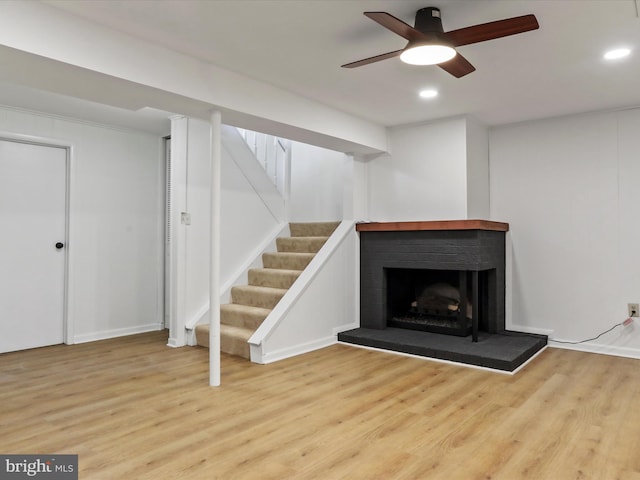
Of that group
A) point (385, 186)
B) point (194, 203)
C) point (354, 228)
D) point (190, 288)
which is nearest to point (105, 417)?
point (190, 288)

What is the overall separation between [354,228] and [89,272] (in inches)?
111

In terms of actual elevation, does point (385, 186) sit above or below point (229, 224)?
above

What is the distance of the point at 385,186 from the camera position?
16.4ft

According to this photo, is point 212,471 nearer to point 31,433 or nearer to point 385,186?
point 31,433

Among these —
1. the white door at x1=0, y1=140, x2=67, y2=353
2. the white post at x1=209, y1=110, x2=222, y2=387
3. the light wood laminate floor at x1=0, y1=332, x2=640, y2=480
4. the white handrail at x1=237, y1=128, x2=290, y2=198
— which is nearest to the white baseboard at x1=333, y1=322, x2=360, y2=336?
the light wood laminate floor at x1=0, y1=332, x2=640, y2=480

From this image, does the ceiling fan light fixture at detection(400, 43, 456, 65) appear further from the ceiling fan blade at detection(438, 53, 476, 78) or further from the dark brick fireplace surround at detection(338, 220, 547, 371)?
the dark brick fireplace surround at detection(338, 220, 547, 371)

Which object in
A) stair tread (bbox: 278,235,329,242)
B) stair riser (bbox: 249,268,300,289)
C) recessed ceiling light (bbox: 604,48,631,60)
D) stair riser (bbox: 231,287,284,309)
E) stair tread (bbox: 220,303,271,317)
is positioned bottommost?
stair tread (bbox: 220,303,271,317)

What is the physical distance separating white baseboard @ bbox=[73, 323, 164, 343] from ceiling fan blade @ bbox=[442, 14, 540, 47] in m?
4.36

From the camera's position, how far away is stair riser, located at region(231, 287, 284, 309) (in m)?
4.48

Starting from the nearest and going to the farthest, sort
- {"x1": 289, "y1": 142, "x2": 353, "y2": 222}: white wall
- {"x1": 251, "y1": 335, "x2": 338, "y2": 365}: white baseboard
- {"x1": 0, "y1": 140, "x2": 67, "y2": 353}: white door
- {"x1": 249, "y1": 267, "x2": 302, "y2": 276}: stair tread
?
{"x1": 251, "y1": 335, "x2": 338, "y2": 365}: white baseboard
{"x1": 0, "y1": 140, "x2": 67, "y2": 353}: white door
{"x1": 249, "y1": 267, "x2": 302, "y2": 276}: stair tread
{"x1": 289, "y1": 142, "x2": 353, "y2": 222}: white wall

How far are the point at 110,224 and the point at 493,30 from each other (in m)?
4.22

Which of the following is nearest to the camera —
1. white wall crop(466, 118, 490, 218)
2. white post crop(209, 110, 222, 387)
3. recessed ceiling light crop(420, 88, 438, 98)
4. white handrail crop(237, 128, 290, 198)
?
white post crop(209, 110, 222, 387)

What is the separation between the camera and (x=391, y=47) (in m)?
2.86

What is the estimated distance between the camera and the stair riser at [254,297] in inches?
176
